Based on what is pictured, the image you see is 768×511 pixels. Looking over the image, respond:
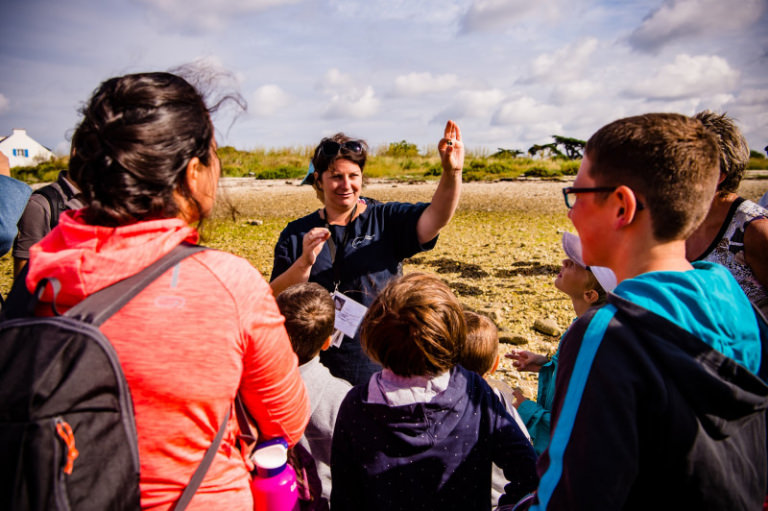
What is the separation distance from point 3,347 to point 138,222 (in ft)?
1.36

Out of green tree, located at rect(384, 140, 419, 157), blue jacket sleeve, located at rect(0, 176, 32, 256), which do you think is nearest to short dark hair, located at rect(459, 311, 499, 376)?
blue jacket sleeve, located at rect(0, 176, 32, 256)

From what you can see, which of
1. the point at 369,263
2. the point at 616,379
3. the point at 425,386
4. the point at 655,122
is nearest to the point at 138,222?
the point at 425,386

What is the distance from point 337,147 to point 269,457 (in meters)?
2.26

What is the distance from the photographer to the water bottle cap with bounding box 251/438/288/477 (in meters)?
1.48

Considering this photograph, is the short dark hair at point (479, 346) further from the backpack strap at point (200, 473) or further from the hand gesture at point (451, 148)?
the backpack strap at point (200, 473)

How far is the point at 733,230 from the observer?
9.23 ft

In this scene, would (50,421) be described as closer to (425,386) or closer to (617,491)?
(425,386)

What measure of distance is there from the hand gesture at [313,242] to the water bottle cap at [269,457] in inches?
58.6

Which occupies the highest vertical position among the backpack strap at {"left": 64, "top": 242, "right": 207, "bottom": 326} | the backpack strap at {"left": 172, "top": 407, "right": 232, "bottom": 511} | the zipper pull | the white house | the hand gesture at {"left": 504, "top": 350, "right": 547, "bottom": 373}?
the white house

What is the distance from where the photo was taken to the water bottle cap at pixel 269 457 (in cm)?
148

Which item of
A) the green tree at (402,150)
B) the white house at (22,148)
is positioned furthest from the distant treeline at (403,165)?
the white house at (22,148)

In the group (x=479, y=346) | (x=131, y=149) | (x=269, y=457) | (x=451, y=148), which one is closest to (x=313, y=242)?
(x=451, y=148)

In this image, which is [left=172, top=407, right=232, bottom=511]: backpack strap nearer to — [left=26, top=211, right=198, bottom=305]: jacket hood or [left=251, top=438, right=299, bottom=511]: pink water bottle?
[left=251, top=438, right=299, bottom=511]: pink water bottle

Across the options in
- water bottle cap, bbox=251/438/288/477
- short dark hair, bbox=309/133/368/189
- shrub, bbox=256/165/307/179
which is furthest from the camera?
shrub, bbox=256/165/307/179
